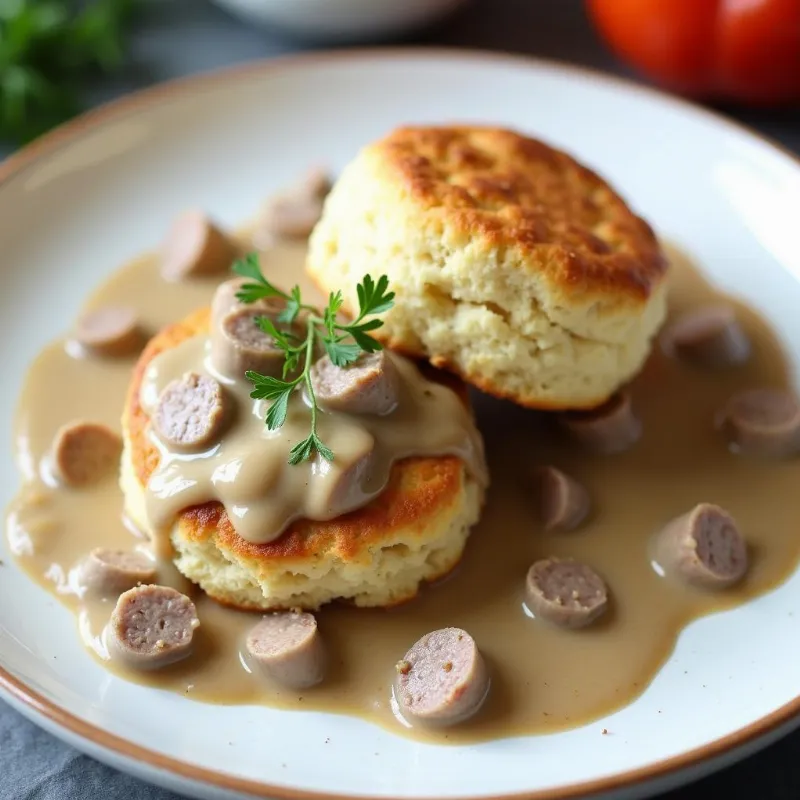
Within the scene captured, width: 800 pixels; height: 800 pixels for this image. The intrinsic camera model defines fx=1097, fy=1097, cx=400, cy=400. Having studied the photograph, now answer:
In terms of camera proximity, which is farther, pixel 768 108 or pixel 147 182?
pixel 768 108

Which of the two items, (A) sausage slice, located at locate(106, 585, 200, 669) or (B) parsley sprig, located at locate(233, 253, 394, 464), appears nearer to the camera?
(A) sausage slice, located at locate(106, 585, 200, 669)

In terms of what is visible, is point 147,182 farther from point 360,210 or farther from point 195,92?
point 360,210

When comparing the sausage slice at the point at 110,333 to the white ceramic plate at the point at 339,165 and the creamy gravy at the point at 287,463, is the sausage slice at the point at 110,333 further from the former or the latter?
the creamy gravy at the point at 287,463

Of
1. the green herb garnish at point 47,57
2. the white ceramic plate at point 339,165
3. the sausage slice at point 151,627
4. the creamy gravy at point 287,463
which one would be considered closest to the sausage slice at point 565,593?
the white ceramic plate at point 339,165

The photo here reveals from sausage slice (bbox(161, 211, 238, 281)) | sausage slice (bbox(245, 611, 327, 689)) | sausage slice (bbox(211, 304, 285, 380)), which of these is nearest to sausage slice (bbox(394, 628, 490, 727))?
sausage slice (bbox(245, 611, 327, 689))

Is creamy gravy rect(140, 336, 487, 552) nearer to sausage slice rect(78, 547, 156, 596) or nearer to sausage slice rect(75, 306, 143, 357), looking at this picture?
sausage slice rect(78, 547, 156, 596)

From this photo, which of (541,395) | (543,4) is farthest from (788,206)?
(543,4)

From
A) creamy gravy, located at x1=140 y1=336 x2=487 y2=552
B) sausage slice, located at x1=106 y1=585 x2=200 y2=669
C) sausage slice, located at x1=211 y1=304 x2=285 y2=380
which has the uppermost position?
sausage slice, located at x1=211 y1=304 x2=285 y2=380
